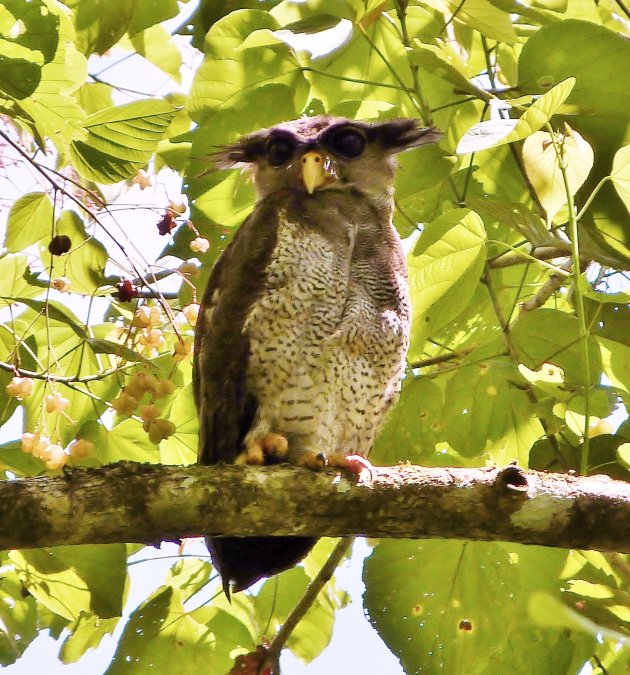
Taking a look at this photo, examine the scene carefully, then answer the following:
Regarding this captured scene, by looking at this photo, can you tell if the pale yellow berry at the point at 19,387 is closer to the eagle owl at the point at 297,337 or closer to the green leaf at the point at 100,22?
the eagle owl at the point at 297,337

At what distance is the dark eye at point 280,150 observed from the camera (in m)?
3.55

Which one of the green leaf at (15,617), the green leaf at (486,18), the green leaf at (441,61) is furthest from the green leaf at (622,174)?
the green leaf at (15,617)

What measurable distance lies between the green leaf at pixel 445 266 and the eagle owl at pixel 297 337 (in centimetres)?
29

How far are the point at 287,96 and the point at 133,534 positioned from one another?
172 centimetres

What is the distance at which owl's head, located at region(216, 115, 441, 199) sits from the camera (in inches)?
138

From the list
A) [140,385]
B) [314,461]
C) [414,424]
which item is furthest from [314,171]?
[314,461]

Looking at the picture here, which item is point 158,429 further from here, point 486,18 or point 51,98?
point 486,18

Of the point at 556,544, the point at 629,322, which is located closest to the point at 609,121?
the point at 629,322

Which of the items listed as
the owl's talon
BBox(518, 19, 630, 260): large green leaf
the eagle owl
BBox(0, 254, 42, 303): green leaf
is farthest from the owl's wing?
BBox(518, 19, 630, 260): large green leaf

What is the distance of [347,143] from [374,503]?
1634 mm

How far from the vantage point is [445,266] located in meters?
2.92

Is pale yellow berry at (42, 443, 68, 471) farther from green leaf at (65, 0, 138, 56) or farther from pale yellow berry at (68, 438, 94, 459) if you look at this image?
green leaf at (65, 0, 138, 56)

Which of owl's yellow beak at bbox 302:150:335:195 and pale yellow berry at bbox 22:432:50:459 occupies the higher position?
owl's yellow beak at bbox 302:150:335:195

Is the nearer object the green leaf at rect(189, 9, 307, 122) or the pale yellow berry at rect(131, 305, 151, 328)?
the pale yellow berry at rect(131, 305, 151, 328)
